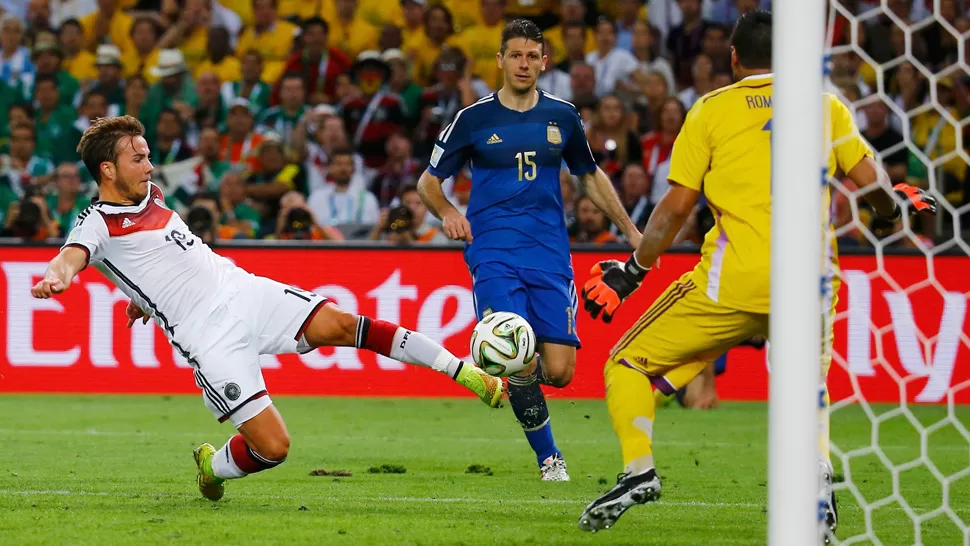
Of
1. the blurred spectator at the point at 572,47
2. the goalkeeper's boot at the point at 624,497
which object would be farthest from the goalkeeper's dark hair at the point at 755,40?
the blurred spectator at the point at 572,47

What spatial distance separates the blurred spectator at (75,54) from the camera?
1582 centimetres

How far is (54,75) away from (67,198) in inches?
101

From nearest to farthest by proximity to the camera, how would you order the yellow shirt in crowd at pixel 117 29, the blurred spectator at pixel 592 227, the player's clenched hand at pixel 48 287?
the player's clenched hand at pixel 48 287, the blurred spectator at pixel 592 227, the yellow shirt in crowd at pixel 117 29

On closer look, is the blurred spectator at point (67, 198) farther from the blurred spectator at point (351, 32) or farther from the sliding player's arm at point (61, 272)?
the sliding player's arm at point (61, 272)

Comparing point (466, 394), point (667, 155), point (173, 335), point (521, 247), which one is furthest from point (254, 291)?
point (667, 155)

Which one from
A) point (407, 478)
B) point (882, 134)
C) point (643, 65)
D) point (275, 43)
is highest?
point (275, 43)

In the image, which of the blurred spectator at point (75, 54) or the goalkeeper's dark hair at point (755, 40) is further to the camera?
the blurred spectator at point (75, 54)

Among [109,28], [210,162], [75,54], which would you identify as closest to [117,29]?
[109,28]

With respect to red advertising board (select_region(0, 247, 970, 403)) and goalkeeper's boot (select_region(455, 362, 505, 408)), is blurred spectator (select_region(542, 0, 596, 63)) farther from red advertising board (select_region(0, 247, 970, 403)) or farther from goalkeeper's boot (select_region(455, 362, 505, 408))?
goalkeeper's boot (select_region(455, 362, 505, 408))

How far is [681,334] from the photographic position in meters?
5.09

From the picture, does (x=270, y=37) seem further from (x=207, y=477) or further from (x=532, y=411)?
(x=207, y=477)

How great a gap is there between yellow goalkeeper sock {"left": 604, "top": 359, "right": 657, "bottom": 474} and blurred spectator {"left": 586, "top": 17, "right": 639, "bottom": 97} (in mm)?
9565

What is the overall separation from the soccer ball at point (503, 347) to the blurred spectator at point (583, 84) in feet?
24.6

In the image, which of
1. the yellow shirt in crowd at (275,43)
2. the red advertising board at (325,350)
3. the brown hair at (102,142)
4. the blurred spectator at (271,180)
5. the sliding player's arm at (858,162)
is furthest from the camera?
the yellow shirt in crowd at (275,43)
